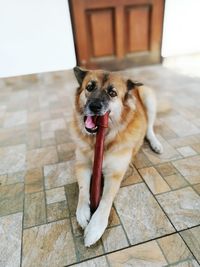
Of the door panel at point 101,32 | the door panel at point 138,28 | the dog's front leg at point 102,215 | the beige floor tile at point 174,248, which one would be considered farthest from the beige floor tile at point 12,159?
the door panel at point 138,28

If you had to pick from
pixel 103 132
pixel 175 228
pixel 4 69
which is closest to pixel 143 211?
pixel 175 228

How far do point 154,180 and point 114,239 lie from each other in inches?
18.4

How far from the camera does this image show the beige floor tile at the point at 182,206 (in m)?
1.09

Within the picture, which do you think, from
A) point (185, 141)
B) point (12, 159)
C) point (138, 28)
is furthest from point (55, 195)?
point (138, 28)

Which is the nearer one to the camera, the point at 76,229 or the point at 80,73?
the point at 76,229

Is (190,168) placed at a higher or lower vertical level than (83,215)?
lower

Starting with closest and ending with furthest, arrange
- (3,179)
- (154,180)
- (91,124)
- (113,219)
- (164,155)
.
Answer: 1. (113,219)
2. (91,124)
3. (154,180)
4. (3,179)
5. (164,155)

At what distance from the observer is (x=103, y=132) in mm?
1247

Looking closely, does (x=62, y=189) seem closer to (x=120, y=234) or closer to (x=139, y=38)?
(x=120, y=234)

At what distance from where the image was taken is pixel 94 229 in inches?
39.6

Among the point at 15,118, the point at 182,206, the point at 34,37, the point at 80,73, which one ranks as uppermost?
the point at 80,73

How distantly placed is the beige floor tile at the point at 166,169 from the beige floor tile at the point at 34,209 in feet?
2.42

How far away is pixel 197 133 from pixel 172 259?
113 cm

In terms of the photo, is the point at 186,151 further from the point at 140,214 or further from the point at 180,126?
the point at 140,214
